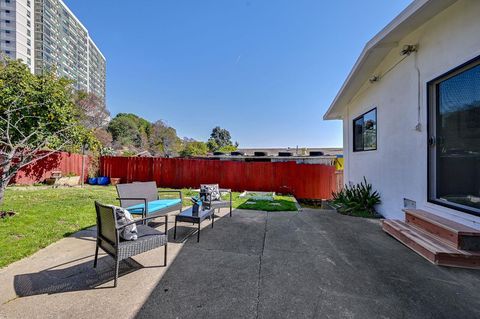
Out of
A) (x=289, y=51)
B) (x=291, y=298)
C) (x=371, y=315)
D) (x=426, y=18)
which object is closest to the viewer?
(x=371, y=315)

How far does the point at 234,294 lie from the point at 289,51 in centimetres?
1080

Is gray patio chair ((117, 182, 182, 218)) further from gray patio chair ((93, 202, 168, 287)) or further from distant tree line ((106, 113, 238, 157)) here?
distant tree line ((106, 113, 238, 157))

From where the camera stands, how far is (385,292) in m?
2.23

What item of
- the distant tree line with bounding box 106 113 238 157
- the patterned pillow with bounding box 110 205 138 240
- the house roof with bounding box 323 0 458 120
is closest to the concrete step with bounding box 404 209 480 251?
the house roof with bounding box 323 0 458 120

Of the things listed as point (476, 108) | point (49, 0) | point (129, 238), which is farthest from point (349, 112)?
point (49, 0)

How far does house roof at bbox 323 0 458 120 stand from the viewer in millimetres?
3417

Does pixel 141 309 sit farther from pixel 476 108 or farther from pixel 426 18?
pixel 426 18

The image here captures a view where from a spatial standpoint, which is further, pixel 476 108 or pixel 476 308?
pixel 476 108

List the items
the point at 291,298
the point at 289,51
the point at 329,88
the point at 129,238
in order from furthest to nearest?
the point at 329,88, the point at 289,51, the point at 129,238, the point at 291,298

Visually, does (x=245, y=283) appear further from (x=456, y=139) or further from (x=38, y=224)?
(x=38, y=224)

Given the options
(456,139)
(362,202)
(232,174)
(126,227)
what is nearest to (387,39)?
(456,139)

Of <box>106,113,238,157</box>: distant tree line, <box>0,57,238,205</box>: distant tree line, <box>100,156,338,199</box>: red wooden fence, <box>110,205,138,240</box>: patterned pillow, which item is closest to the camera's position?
<box>110,205,138,240</box>: patterned pillow

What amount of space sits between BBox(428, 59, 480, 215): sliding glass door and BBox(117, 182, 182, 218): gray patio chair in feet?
16.4

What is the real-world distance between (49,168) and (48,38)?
58.0m
